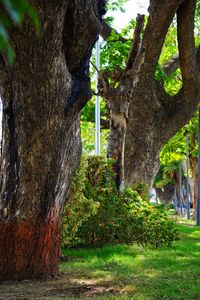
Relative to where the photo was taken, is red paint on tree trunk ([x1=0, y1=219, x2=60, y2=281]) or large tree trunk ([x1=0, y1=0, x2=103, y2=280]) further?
A: red paint on tree trunk ([x1=0, y1=219, x2=60, y2=281])

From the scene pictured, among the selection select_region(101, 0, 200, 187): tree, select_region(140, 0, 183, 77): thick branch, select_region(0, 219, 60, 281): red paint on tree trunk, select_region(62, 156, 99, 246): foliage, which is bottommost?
select_region(0, 219, 60, 281): red paint on tree trunk

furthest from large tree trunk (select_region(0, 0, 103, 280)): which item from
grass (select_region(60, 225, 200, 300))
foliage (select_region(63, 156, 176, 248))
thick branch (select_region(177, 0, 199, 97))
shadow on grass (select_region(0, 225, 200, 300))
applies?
thick branch (select_region(177, 0, 199, 97))

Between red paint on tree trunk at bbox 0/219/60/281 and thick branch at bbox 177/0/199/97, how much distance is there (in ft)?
31.2

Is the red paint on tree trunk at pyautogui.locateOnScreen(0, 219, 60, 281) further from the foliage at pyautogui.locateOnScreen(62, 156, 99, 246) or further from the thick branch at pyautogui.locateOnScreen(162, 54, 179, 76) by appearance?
the thick branch at pyautogui.locateOnScreen(162, 54, 179, 76)

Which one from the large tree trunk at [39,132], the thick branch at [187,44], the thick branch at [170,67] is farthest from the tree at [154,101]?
the large tree trunk at [39,132]

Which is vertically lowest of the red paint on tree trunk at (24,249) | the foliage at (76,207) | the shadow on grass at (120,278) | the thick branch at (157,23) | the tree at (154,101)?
the shadow on grass at (120,278)

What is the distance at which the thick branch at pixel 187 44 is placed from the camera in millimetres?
15070

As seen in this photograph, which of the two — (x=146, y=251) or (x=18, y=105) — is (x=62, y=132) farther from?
(x=146, y=251)

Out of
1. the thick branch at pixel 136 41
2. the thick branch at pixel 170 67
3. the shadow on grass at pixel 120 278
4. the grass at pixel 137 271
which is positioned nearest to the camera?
the shadow on grass at pixel 120 278

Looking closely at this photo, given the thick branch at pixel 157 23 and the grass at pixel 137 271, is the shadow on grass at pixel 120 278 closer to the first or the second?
the grass at pixel 137 271

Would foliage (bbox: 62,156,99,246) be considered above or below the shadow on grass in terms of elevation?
above

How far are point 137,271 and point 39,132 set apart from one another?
271cm

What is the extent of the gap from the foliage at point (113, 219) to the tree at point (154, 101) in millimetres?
1580

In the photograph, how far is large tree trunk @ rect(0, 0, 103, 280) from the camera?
21.2 feet
